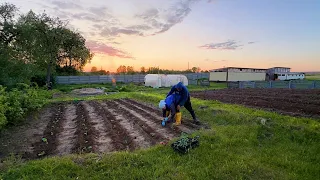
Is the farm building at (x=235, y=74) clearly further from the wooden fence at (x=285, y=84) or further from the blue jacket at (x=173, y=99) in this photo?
the blue jacket at (x=173, y=99)

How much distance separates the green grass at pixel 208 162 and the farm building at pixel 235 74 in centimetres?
3053

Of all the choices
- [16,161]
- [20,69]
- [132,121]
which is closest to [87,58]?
[20,69]

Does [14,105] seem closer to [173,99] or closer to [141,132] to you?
[141,132]

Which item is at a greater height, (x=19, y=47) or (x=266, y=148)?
(x=19, y=47)

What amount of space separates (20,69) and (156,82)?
47.0 feet

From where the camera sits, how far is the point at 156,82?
2681 cm

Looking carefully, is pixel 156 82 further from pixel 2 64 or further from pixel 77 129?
pixel 77 129

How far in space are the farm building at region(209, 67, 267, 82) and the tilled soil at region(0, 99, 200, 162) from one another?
2917 cm

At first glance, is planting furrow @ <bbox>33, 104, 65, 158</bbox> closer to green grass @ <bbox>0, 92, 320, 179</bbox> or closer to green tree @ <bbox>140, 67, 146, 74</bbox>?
green grass @ <bbox>0, 92, 320, 179</bbox>

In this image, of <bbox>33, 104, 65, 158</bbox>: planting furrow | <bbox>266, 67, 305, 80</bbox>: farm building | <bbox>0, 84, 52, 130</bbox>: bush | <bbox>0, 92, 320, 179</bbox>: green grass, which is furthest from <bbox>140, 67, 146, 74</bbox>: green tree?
<bbox>0, 92, 320, 179</bbox>: green grass

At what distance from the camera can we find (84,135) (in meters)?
6.03

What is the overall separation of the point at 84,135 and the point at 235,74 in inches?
1289

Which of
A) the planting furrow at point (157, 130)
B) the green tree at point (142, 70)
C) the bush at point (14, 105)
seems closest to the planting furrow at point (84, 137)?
the planting furrow at point (157, 130)

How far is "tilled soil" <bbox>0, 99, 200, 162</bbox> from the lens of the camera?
5004mm
